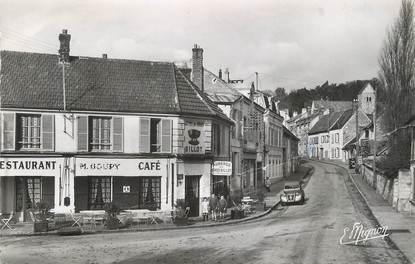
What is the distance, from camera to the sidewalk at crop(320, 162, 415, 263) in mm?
17172

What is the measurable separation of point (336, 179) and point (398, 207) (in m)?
23.7

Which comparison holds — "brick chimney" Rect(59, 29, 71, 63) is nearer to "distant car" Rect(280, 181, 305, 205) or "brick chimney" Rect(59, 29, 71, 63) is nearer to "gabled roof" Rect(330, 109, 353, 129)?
"distant car" Rect(280, 181, 305, 205)

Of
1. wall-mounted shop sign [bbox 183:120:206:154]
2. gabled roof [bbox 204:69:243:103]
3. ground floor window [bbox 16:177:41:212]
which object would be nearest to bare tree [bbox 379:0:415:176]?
gabled roof [bbox 204:69:243:103]

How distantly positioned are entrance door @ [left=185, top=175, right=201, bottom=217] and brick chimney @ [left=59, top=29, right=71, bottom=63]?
9.54 meters

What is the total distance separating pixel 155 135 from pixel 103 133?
2.76 meters

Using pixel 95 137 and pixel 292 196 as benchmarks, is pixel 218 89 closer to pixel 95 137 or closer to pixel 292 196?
pixel 292 196

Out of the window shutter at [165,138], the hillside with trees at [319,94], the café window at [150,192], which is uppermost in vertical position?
the hillside with trees at [319,94]

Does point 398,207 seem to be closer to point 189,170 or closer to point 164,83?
point 189,170

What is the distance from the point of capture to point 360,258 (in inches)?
587

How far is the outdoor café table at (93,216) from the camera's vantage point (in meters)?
23.6

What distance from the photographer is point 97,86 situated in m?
26.8

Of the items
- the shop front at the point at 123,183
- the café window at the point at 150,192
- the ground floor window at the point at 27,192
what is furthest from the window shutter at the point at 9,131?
the café window at the point at 150,192

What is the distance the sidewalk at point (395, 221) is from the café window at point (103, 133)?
1379cm

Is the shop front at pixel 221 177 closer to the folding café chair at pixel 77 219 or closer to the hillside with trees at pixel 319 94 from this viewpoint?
the folding café chair at pixel 77 219
